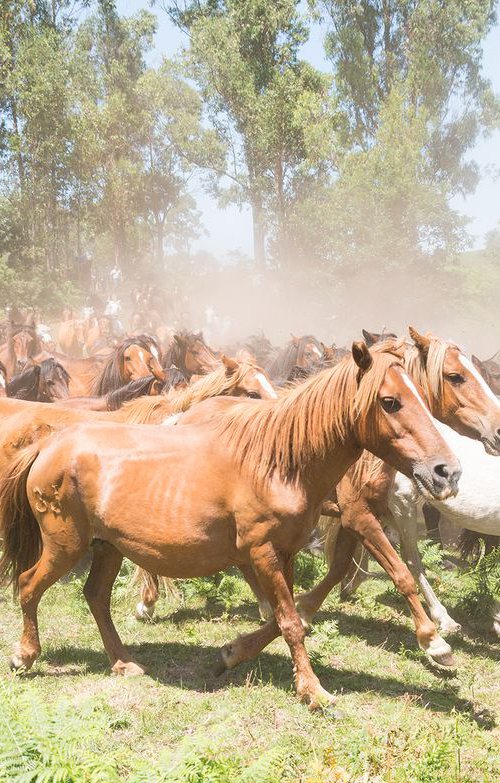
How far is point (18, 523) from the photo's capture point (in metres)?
4.93

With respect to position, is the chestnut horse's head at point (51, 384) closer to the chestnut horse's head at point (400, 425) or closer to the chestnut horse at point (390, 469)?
the chestnut horse at point (390, 469)

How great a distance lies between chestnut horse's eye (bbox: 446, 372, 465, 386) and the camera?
5.37 metres

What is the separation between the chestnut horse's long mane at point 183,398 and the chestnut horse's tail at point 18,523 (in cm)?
214


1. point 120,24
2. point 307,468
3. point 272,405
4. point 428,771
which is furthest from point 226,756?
point 120,24

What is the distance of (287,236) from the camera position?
39.6 metres

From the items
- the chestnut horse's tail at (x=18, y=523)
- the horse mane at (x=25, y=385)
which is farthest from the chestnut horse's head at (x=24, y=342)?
the chestnut horse's tail at (x=18, y=523)

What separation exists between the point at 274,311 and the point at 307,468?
40.3m

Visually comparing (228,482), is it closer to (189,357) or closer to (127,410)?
(127,410)

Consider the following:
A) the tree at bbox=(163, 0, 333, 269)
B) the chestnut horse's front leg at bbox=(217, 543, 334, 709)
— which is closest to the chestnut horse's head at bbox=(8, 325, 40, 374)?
the chestnut horse's front leg at bbox=(217, 543, 334, 709)

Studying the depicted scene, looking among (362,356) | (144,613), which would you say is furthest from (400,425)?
(144,613)

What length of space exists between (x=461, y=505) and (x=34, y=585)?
344cm

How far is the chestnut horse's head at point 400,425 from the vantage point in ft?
12.5

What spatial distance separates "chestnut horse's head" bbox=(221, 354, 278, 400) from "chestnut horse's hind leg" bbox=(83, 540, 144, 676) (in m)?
2.73

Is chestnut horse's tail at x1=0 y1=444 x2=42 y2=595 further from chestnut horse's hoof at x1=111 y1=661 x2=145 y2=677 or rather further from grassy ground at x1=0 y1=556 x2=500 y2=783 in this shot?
chestnut horse's hoof at x1=111 y1=661 x2=145 y2=677
